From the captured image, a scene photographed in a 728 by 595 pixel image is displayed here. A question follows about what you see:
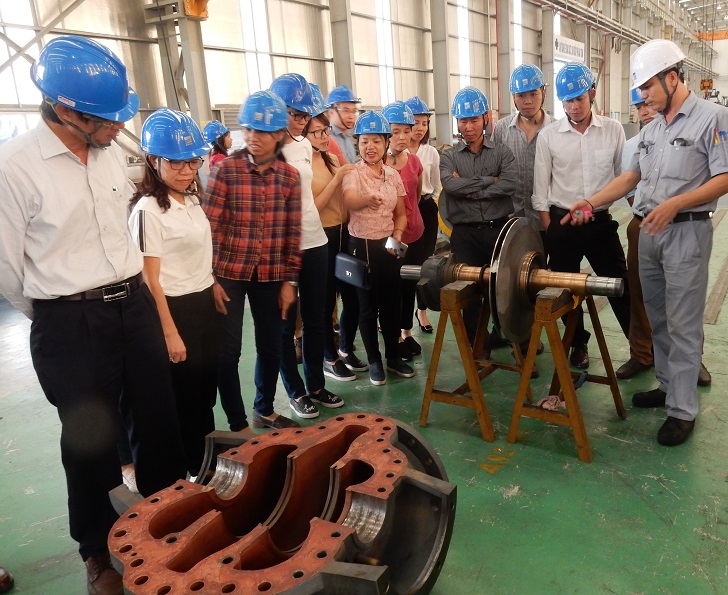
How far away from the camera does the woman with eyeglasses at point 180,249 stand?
6.70 feet

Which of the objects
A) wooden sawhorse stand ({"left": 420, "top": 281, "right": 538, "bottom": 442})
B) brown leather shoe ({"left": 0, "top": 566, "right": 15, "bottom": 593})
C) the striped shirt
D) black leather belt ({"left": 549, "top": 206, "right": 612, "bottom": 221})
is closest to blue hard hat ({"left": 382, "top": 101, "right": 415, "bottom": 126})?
the striped shirt

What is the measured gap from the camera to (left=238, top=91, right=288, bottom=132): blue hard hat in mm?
2416

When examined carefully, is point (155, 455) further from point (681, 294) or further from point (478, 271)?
point (681, 294)

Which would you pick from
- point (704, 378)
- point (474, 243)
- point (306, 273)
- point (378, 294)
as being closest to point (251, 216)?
point (306, 273)

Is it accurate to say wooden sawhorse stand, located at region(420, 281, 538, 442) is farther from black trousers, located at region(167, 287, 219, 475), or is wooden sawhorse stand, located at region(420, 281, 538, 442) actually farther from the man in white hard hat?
black trousers, located at region(167, 287, 219, 475)

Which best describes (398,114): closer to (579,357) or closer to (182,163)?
(182,163)

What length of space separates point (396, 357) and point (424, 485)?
7.09ft

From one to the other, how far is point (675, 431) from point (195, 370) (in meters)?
2.21

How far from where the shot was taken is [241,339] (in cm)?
274

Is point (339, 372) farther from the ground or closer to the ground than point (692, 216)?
closer to the ground

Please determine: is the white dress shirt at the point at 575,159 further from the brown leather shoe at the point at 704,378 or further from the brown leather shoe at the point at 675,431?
the brown leather shoe at the point at 675,431

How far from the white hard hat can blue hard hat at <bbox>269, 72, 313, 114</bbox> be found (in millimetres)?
1570

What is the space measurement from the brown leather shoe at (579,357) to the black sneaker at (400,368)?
1.04 meters

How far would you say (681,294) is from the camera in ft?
8.37
